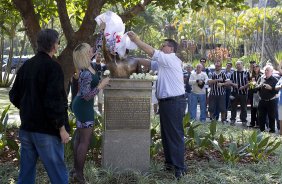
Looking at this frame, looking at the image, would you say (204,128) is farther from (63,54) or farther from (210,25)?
(210,25)

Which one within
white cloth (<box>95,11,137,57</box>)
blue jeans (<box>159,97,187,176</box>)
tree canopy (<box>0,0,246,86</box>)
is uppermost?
tree canopy (<box>0,0,246,86</box>)

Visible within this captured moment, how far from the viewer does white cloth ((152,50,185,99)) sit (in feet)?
20.1

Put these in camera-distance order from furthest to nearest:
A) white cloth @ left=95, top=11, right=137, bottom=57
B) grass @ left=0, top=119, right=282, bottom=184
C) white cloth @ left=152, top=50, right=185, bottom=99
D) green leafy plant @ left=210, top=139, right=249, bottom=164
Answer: green leafy plant @ left=210, top=139, right=249, bottom=164
white cloth @ left=95, top=11, right=137, bottom=57
white cloth @ left=152, top=50, right=185, bottom=99
grass @ left=0, top=119, right=282, bottom=184

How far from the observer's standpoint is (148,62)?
6504 millimetres

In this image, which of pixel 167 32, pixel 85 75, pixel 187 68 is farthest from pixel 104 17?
pixel 167 32

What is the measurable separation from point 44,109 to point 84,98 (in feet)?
4.50

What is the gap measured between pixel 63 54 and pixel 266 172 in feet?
15.1

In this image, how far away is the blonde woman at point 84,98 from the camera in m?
5.65

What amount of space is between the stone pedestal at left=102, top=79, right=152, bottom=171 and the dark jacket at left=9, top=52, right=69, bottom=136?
73.6 inches

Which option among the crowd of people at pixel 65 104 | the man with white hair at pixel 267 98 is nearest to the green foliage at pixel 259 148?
the crowd of people at pixel 65 104

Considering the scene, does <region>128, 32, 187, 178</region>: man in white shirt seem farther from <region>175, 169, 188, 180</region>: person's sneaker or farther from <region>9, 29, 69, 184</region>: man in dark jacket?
<region>9, 29, 69, 184</region>: man in dark jacket

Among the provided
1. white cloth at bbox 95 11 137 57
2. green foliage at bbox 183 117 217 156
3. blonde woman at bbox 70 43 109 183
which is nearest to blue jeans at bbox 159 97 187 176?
white cloth at bbox 95 11 137 57

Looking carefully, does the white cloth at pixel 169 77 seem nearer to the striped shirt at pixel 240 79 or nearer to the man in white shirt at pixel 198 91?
the man in white shirt at pixel 198 91

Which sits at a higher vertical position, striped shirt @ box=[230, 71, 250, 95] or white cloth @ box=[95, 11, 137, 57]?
white cloth @ box=[95, 11, 137, 57]
